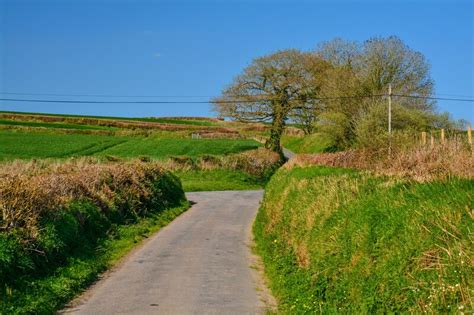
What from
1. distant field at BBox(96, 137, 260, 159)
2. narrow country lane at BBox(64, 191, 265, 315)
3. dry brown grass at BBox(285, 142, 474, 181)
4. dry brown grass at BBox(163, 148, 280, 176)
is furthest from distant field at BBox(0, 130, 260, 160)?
narrow country lane at BBox(64, 191, 265, 315)

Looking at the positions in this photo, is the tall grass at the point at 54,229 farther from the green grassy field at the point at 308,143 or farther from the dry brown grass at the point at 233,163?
the green grassy field at the point at 308,143

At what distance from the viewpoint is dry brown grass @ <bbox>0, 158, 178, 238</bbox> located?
1354 centimetres

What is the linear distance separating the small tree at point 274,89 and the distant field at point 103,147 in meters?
4.64

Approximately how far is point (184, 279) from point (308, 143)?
218ft

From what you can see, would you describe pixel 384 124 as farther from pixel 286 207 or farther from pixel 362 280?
pixel 362 280

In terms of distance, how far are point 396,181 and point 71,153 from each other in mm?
54578

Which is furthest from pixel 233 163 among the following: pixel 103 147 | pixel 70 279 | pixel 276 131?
pixel 70 279

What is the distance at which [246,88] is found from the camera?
226 feet

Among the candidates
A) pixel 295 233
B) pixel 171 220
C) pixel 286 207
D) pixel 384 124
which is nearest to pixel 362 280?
pixel 295 233

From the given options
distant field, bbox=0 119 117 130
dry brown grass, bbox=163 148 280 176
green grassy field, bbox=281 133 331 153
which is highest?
distant field, bbox=0 119 117 130

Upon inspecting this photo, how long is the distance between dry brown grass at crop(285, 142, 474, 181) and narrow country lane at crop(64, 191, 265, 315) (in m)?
4.29

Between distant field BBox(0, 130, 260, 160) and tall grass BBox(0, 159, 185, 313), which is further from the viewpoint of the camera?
distant field BBox(0, 130, 260, 160)

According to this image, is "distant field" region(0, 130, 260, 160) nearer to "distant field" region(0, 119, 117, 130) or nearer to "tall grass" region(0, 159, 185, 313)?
"distant field" region(0, 119, 117, 130)

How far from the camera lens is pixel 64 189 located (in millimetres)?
18531
